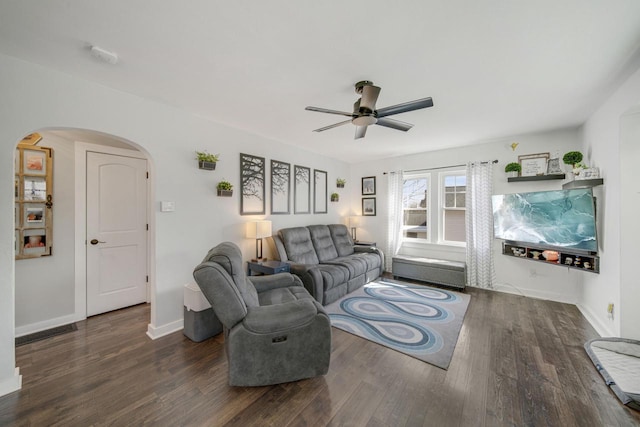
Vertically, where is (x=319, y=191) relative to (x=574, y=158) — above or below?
below

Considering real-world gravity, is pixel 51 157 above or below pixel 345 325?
above

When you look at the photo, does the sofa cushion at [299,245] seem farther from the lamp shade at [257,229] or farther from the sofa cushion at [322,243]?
the lamp shade at [257,229]

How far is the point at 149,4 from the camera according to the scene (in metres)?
1.36

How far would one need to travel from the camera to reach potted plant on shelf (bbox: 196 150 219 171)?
113 inches

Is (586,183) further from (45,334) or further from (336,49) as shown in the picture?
(45,334)

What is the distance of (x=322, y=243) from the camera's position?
4363mm

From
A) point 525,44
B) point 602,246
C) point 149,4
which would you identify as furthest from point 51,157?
point 602,246

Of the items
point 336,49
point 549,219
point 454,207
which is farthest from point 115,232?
point 549,219

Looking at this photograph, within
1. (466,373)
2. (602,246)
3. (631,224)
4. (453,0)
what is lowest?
(466,373)

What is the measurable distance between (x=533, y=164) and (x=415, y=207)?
1986mm

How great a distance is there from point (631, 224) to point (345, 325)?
290 centimetres

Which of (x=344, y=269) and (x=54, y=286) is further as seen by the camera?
(x=344, y=269)

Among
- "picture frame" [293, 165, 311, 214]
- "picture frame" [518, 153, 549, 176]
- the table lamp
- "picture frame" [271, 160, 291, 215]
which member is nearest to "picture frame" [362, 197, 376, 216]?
"picture frame" [293, 165, 311, 214]

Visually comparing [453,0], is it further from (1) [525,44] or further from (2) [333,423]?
(2) [333,423]
